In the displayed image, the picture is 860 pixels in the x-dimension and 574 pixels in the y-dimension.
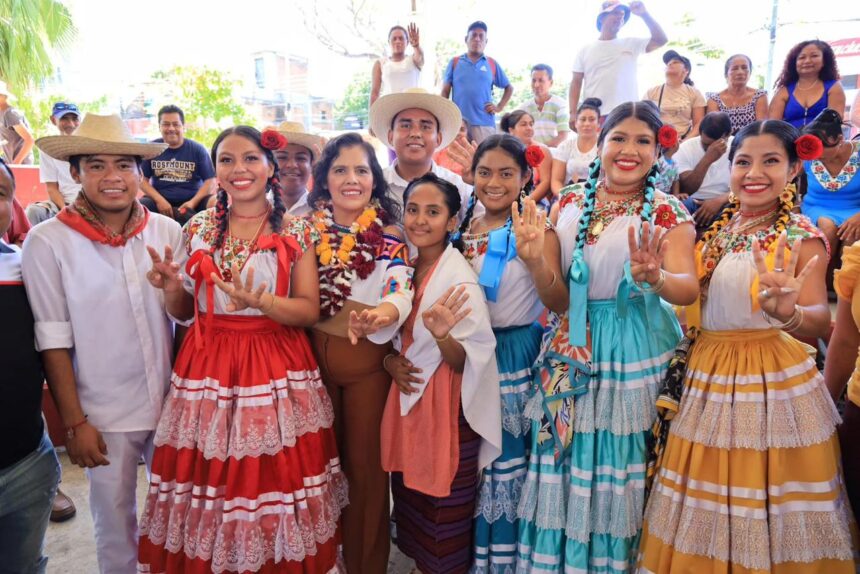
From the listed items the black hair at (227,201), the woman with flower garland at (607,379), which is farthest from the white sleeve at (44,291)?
the woman with flower garland at (607,379)

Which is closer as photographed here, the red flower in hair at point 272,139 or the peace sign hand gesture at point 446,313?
the peace sign hand gesture at point 446,313

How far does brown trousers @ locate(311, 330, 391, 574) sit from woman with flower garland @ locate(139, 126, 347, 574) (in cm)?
10

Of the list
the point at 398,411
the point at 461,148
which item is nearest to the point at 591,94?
the point at 461,148

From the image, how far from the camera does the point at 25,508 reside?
6.98 feet

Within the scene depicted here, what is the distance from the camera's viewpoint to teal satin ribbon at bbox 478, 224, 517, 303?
229cm

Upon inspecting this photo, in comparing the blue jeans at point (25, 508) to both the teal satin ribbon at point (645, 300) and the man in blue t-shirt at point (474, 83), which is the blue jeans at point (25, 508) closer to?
the teal satin ribbon at point (645, 300)

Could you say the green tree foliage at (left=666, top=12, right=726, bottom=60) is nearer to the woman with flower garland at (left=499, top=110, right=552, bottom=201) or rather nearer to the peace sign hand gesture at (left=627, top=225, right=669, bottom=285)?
the woman with flower garland at (left=499, top=110, right=552, bottom=201)

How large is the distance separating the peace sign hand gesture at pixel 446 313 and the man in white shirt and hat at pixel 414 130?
3.01 feet

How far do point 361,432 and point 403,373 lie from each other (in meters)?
0.38

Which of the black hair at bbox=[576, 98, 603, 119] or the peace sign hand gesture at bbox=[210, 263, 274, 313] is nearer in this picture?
the peace sign hand gesture at bbox=[210, 263, 274, 313]

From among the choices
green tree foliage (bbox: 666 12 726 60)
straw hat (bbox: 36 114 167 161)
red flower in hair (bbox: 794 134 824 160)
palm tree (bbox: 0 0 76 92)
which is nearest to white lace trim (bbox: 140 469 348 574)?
straw hat (bbox: 36 114 167 161)

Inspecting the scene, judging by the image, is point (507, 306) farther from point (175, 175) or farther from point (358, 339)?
point (175, 175)

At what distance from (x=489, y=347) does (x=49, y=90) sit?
1680 centimetres

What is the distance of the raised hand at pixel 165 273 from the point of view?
2213mm
